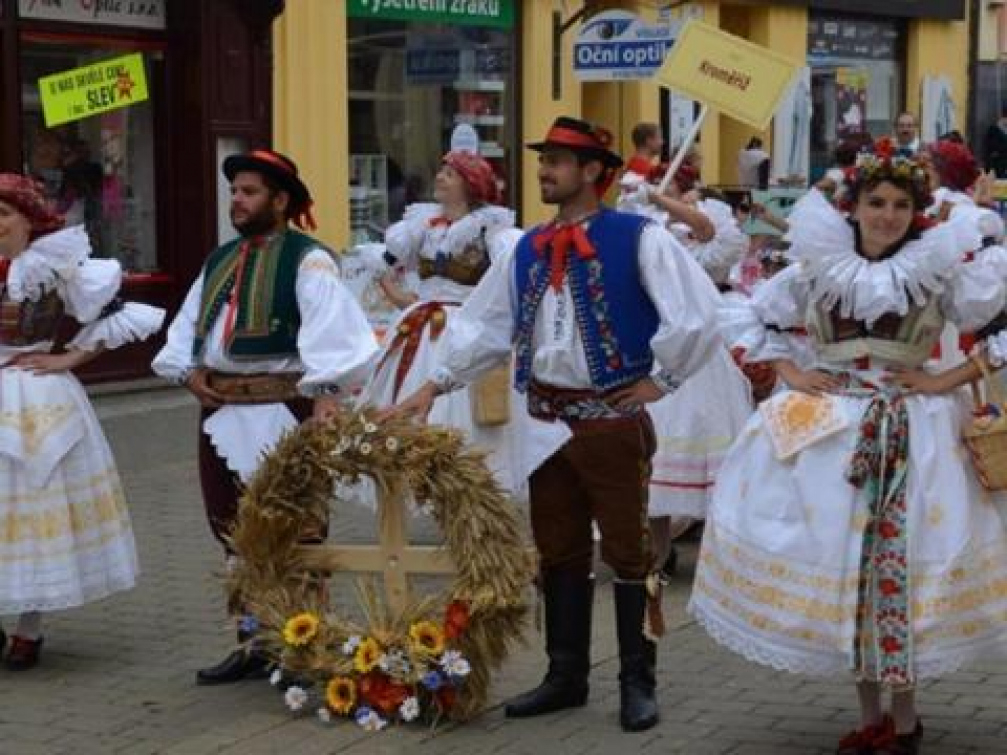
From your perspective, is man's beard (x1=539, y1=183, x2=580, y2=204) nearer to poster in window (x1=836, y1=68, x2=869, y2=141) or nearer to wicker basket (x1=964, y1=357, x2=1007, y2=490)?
wicker basket (x1=964, y1=357, x2=1007, y2=490)

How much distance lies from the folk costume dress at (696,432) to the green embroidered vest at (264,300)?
6.85ft

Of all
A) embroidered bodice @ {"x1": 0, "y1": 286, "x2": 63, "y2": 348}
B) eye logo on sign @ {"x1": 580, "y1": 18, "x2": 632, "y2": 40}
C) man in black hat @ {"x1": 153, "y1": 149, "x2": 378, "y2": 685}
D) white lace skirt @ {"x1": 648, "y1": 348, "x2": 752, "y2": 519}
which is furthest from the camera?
eye logo on sign @ {"x1": 580, "y1": 18, "x2": 632, "y2": 40}

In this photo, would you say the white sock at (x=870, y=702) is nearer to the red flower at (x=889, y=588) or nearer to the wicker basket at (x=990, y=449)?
the red flower at (x=889, y=588)

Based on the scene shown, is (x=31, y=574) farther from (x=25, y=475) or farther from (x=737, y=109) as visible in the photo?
(x=737, y=109)

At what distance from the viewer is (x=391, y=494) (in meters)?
6.16

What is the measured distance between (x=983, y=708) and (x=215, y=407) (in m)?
2.77

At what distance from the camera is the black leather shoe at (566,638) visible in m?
6.09

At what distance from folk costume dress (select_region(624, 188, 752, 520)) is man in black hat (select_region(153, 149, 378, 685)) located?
6.39 ft

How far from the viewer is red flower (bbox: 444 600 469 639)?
6.00 meters

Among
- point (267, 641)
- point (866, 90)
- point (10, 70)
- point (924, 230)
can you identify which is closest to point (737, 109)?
point (924, 230)

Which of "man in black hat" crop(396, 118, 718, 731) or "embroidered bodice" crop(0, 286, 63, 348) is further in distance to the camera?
"embroidered bodice" crop(0, 286, 63, 348)

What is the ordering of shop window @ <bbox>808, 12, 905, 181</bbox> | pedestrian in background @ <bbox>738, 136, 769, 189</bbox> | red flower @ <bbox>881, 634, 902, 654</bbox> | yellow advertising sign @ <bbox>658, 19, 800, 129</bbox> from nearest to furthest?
red flower @ <bbox>881, 634, 902, 654</bbox> < yellow advertising sign @ <bbox>658, 19, 800, 129</bbox> < pedestrian in background @ <bbox>738, 136, 769, 189</bbox> < shop window @ <bbox>808, 12, 905, 181</bbox>

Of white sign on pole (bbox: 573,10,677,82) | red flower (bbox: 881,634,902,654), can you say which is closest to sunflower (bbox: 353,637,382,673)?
red flower (bbox: 881,634,902,654)

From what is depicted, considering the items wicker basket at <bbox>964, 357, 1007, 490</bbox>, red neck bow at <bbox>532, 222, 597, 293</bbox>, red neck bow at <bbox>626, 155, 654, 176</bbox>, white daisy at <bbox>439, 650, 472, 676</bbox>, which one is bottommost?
white daisy at <bbox>439, 650, 472, 676</bbox>
